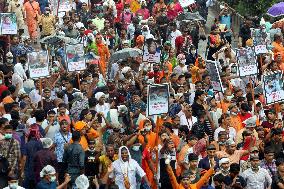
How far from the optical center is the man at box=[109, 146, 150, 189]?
1830 cm

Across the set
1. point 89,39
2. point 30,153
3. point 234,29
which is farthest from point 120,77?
point 234,29

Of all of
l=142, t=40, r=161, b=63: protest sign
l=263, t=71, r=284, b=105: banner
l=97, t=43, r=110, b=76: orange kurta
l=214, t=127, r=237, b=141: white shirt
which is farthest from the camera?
l=97, t=43, r=110, b=76: orange kurta

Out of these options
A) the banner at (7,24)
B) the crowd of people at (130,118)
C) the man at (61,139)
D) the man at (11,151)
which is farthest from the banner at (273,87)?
the banner at (7,24)

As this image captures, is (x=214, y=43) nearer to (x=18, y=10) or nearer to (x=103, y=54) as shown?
(x=103, y=54)

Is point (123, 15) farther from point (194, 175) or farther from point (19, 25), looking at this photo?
point (194, 175)

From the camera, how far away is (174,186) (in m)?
17.9

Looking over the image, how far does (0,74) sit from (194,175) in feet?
19.8

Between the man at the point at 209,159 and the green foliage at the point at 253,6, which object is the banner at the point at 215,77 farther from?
the green foliage at the point at 253,6

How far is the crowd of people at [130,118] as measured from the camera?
18281mm

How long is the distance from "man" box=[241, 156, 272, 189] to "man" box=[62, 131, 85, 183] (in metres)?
2.51

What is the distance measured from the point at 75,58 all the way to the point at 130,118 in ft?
10.0

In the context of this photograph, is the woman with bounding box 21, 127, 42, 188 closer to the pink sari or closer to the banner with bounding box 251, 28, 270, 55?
the banner with bounding box 251, 28, 270, 55

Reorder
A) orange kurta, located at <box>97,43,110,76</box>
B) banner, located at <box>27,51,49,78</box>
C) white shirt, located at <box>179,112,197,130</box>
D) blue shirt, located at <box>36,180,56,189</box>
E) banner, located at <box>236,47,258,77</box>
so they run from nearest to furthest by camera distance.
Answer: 1. blue shirt, located at <box>36,180,56,189</box>
2. white shirt, located at <box>179,112,197,130</box>
3. banner, located at <box>27,51,49,78</box>
4. banner, located at <box>236,47,258,77</box>
5. orange kurta, located at <box>97,43,110,76</box>

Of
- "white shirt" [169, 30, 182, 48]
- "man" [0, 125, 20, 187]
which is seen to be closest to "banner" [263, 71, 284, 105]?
"man" [0, 125, 20, 187]
